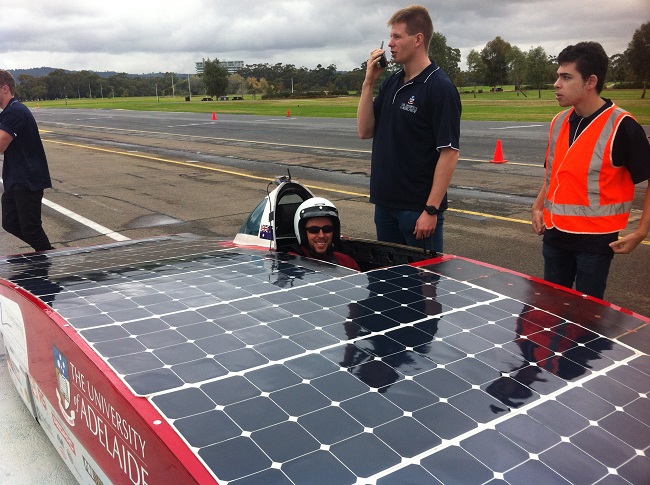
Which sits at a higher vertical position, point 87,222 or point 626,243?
point 626,243

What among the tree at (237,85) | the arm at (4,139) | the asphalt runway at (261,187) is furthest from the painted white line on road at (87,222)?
the tree at (237,85)

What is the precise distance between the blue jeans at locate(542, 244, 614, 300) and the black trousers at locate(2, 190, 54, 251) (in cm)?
479

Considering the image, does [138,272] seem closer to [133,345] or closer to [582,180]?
[133,345]

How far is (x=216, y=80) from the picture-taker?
10512cm

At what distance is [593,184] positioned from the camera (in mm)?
3273

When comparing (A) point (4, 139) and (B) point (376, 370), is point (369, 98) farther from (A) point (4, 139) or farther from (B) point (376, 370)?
(A) point (4, 139)

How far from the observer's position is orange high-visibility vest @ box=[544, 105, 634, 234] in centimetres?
321

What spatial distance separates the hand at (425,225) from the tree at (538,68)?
76.6 meters

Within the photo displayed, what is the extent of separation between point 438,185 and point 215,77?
352 ft

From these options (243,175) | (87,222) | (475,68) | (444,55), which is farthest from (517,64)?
(87,222)

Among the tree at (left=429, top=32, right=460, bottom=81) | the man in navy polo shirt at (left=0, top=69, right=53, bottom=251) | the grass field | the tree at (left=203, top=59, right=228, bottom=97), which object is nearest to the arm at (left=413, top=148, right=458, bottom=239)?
the man in navy polo shirt at (left=0, top=69, right=53, bottom=251)

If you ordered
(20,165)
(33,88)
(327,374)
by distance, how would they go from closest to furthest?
1. (327,374)
2. (20,165)
3. (33,88)

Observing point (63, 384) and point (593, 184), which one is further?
point (593, 184)

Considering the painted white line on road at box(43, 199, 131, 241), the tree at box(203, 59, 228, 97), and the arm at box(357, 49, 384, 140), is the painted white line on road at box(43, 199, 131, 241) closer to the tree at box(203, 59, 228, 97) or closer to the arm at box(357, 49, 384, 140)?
the arm at box(357, 49, 384, 140)
